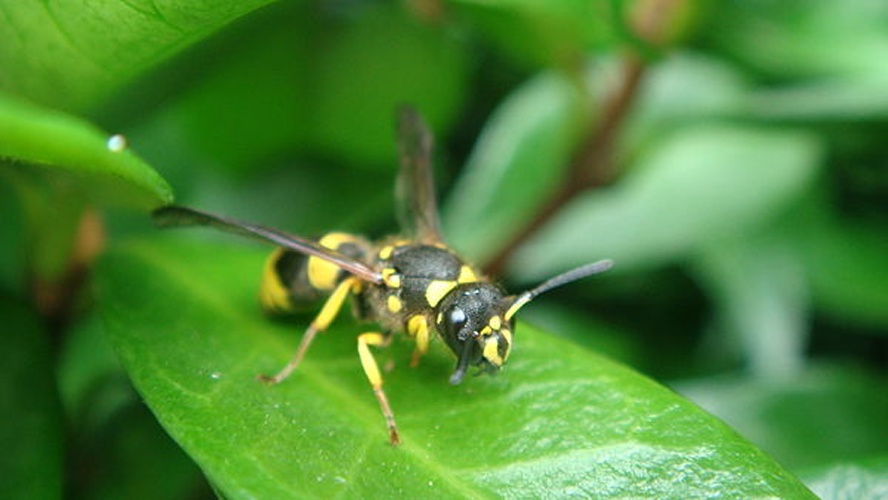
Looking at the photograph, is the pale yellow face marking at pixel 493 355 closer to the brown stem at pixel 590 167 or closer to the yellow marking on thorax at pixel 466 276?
the yellow marking on thorax at pixel 466 276

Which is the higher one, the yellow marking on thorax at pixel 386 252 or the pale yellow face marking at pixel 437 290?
the yellow marking on thorax at pixel 386 252

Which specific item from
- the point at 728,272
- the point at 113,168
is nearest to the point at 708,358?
the point at 728,272

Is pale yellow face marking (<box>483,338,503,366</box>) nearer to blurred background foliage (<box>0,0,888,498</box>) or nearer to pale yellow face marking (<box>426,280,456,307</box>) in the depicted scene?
pale yellow face marking (<box>426,280,456,307</box>)

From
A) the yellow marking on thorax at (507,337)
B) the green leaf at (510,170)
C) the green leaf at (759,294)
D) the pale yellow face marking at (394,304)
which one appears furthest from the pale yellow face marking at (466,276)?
the green leaf at (759,294)

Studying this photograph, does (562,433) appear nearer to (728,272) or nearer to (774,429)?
(774,429)

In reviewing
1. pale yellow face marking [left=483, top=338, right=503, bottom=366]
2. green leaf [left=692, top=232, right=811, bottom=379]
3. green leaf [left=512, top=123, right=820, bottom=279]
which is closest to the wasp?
pale yellow face marking [left=483, top=338, right=503, bottom=366]

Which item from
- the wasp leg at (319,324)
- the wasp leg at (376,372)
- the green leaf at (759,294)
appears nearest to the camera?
the wasp leg at (376,372)

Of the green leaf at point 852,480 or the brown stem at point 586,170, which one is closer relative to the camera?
the green leaf at point 852,480

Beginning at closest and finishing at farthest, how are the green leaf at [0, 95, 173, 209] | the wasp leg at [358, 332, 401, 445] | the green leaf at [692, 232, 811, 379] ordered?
the green leaf at [0, 95, 173, 209]
the wasp leg at [358, 332, 401, 445]
the green leaf at [692, 232, 811, 379]
